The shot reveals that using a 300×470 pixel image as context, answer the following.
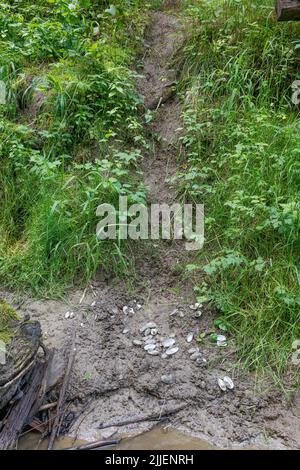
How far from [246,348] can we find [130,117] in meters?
2.14

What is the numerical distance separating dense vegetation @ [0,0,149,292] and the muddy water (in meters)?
Result: 1.08

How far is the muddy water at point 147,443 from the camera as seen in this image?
248 cm

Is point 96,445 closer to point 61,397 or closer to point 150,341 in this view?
point 61,397

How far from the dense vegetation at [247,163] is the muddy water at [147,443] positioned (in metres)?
0.58

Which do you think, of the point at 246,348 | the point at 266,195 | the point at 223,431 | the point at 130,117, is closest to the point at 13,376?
the point at 223,431

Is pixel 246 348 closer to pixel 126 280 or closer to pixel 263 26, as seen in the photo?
pixel 126 280

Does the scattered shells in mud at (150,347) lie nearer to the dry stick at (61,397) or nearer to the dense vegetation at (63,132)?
the dry stick at (61,397)

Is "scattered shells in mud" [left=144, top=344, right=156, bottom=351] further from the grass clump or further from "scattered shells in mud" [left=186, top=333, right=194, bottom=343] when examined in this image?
the grass clump

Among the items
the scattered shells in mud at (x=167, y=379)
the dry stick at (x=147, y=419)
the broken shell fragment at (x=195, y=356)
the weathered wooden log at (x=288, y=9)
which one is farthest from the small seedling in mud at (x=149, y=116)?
the dry stick at (x=147, y=419)

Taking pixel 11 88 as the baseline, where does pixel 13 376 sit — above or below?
below

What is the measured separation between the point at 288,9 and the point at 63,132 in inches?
75.9

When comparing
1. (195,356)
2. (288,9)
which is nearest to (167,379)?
(195,356)

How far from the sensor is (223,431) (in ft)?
8.34
